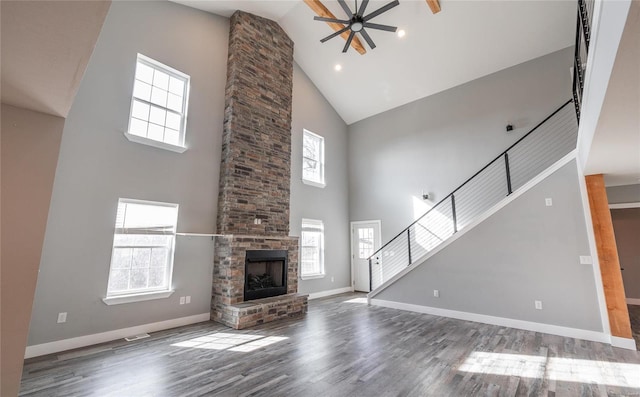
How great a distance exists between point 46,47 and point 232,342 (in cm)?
401

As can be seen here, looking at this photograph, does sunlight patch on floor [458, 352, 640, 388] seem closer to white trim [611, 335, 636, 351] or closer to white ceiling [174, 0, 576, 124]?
white trim [611, 335, 636, 351]

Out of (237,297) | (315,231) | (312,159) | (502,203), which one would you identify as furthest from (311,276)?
(502,203)

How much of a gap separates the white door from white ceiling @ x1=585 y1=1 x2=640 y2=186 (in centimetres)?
496

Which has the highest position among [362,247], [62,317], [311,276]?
[362,247]

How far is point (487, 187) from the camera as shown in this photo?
21.6 feet

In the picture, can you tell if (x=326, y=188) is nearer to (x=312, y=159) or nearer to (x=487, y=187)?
(x=312, y=159)

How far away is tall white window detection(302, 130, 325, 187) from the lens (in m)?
7.77

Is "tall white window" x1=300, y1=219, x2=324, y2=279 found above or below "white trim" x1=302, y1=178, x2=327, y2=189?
below

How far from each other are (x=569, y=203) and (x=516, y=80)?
347 cm

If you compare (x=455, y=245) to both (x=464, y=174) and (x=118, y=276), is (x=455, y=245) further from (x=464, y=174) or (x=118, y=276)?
(x=118, y=276)

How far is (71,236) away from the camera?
154 inches

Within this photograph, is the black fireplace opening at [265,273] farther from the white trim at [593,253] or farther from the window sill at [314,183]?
the white trim at [593,253]

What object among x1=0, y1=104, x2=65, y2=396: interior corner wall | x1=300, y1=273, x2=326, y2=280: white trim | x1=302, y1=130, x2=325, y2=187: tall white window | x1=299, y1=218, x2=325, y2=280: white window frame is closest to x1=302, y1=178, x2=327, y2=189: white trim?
x1=302, y1=130, x2=325, y2=187: tall white window

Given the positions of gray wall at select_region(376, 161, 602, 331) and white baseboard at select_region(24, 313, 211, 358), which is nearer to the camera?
white baseboard at select_region(24, 313, 211, 358)
